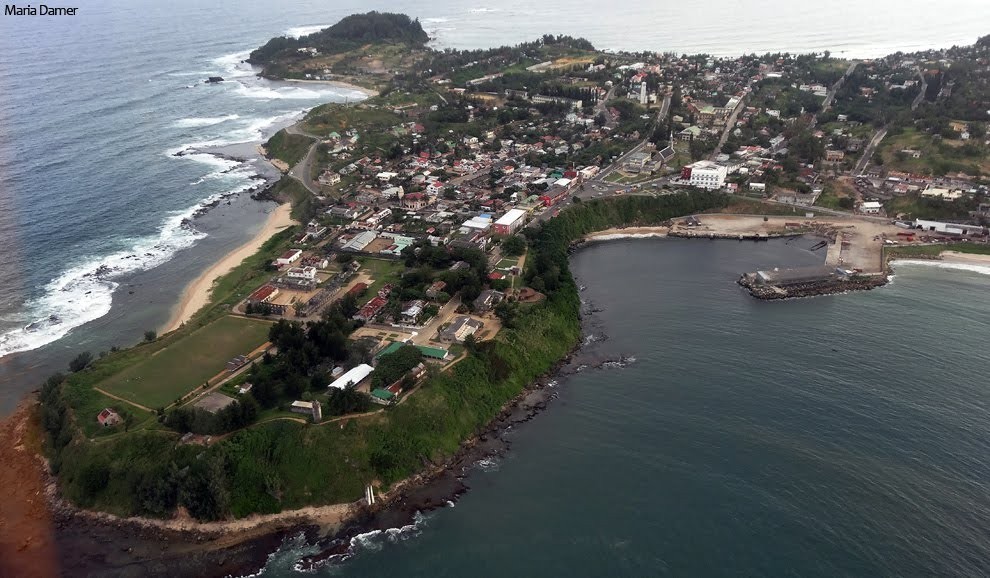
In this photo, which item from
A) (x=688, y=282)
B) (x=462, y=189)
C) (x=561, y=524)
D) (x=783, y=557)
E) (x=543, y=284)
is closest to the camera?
(x=783, y=557)

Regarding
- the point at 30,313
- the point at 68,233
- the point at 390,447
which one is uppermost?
the point at 68,233

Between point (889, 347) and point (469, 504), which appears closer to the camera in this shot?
point (469, 504)

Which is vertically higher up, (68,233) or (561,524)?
(68,233)

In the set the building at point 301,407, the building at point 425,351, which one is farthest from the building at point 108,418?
the building at point 425,351

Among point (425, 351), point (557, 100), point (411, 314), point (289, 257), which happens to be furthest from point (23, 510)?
point (557, 100)

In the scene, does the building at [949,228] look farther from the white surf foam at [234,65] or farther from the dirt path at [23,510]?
the white surf foam at [234,65]

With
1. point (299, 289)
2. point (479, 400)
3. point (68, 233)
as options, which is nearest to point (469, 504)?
point (479, 400)

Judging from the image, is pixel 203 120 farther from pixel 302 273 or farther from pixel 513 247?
pixel 513 247

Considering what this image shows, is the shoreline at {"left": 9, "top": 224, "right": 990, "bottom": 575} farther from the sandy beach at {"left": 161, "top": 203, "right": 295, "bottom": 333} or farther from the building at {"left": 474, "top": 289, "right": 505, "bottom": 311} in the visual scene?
the sandy beach at {"left": 161, "top": 203, "right": 295, "bottom": 333}

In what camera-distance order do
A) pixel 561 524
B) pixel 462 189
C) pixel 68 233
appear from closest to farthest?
pixel 561 524 < pixel 68 233 < pixel 462 189

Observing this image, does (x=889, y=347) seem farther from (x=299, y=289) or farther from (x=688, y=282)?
(x=299, y=289)
